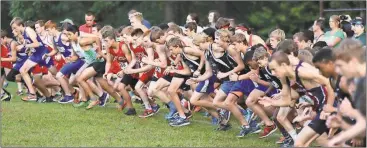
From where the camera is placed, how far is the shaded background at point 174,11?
97.8ft

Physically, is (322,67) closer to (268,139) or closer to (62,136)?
(268,139)

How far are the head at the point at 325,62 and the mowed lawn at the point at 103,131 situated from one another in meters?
2.50

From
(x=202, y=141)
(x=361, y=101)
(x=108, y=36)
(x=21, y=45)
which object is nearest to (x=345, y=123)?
(x=361, y=101)

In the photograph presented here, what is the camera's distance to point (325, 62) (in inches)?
320

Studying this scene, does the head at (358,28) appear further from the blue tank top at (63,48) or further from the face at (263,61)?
the blue tank top at (63,48)

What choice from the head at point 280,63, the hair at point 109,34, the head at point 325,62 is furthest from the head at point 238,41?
the head at point 325,62

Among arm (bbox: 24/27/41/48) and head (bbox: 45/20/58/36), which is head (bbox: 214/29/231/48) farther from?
head (bbox: 45/20/58/36)

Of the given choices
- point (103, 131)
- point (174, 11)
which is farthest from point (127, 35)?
point (174, 11)

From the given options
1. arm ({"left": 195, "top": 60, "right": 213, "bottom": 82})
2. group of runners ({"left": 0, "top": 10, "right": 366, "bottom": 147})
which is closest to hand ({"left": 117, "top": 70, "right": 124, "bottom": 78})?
group of runners ({"left": 0, "top": 10, "right": 366, "bottom": 147})

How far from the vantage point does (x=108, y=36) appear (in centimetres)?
1380

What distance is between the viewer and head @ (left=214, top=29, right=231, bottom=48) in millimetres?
11539

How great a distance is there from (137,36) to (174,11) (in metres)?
18.3

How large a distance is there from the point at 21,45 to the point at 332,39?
22.0 ft

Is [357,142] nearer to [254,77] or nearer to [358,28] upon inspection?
[254,77]
